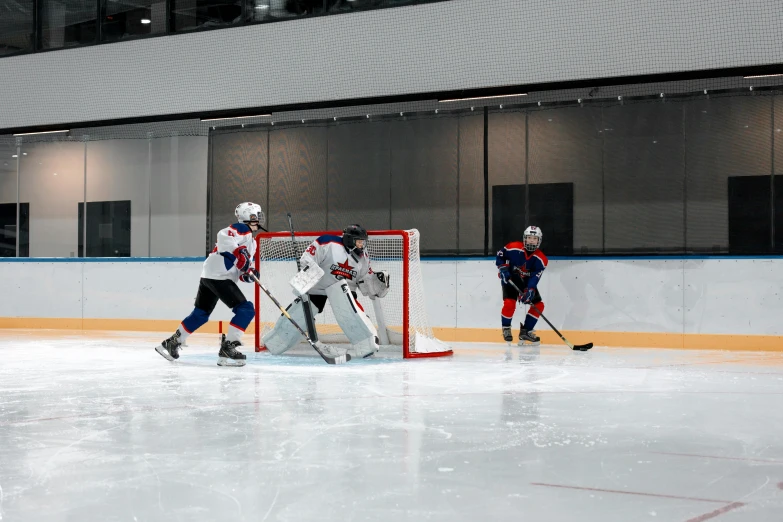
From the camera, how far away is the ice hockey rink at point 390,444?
7.14ft

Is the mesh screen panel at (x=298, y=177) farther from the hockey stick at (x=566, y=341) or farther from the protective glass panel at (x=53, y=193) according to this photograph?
the protective glass panel at (x=53, y=193)

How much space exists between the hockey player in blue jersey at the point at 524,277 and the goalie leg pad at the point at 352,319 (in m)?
1.83

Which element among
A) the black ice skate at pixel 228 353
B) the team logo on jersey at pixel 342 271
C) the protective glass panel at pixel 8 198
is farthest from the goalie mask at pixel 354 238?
the protective glass panel at pixel 8 198

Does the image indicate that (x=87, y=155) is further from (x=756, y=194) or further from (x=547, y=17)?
(x=756, y=194)

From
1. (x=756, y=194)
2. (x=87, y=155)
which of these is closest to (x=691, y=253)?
(x=756, y=194)

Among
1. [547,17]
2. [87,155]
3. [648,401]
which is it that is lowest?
[648,401]

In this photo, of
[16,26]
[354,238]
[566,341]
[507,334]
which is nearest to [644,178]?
[566,341]

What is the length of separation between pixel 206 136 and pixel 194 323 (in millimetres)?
4036

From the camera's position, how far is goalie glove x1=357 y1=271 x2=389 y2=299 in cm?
674

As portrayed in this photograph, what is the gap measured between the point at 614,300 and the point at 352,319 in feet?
8.72

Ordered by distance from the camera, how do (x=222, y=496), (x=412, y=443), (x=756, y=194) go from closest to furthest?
(x=222, y=496) → (x=412, y=443) → (x=756, y=194)

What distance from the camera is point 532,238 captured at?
312 inches

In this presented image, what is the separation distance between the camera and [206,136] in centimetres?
971

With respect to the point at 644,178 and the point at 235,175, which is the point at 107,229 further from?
the point at 644,178
